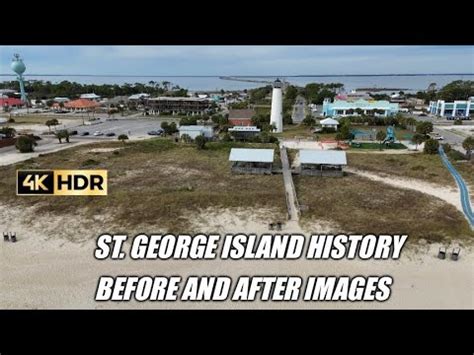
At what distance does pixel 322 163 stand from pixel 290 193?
192 centimetres

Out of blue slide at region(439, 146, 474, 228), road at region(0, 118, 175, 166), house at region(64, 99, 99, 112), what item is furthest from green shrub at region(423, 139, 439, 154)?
house at region(64, 99, 99, 112)

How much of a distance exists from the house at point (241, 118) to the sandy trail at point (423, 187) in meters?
9.85

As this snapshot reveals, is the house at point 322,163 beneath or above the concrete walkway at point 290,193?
above

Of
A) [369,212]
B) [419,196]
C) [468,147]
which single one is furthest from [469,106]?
[369,212]

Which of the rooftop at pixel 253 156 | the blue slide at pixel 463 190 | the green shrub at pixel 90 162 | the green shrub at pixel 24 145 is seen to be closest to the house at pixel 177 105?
the green shrub at pixel 24 145

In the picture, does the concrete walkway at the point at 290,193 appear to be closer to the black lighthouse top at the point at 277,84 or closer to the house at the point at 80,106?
the black lighthouse top at the point at 277,84

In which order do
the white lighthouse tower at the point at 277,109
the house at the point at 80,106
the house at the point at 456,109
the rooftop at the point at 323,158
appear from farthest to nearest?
the house at the point at 80,106 → the house at the point at 456,109 → the white lighthouse tower at the point at 277,109 → the rooftop at the point at 323,158

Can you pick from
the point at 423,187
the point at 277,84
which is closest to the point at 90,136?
the point at 277,84

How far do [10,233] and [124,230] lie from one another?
75.3 inches

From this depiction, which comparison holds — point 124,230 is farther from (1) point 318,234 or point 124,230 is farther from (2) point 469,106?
(2) point 469,106

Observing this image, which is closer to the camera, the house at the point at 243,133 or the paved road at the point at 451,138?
the paved road at the point at 451,138

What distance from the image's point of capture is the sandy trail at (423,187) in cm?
744

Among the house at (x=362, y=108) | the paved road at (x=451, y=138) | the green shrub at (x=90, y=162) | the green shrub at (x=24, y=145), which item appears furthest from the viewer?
the house at (x=362, y=108)

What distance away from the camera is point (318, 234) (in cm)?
576
